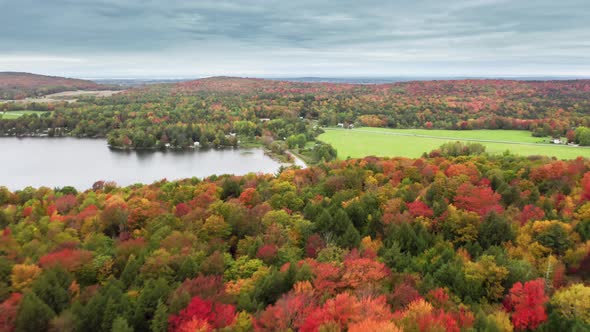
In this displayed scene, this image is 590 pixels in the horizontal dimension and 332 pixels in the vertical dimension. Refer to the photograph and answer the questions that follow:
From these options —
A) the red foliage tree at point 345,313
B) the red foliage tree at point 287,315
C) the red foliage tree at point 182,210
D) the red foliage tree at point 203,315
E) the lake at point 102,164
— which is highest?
the red foliage tree at point 345,313

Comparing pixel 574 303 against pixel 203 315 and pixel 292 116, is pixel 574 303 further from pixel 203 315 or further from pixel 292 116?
pixel 292 116

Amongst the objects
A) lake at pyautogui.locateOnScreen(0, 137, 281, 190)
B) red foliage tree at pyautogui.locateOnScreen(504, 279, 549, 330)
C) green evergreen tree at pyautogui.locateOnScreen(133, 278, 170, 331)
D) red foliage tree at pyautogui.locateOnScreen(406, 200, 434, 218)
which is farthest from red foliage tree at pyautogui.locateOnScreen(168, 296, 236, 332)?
lake at pyautogui.locateOnScreen(0, 137, 281, 190)

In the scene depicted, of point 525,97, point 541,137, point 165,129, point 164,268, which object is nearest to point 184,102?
point 165,129

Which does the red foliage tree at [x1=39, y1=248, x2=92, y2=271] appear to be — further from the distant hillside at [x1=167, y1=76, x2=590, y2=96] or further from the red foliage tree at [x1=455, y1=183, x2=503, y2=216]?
the distant hillside at [x1=167, y1=76, x2=590, y2=96]

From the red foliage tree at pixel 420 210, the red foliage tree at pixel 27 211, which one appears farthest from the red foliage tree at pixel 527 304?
the red foliage tree at pixel 27 211

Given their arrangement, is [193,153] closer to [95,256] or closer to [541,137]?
[95,256]

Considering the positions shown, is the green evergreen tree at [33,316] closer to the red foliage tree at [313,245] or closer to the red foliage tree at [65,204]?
the red foliage tree at [313,245]
